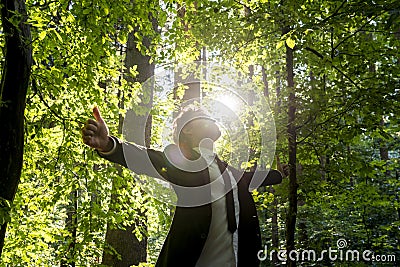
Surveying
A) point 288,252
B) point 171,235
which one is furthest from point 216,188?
point 288,252

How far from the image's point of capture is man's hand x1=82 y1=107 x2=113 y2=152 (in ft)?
5.44

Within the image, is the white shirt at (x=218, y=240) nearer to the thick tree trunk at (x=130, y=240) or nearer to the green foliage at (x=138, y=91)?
the green foliage at (x=138, y=91)

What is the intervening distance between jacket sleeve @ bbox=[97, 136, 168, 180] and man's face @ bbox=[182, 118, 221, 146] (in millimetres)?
178

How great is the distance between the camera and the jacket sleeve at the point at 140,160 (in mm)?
1755

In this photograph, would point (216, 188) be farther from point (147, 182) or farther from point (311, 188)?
point (147, 182)

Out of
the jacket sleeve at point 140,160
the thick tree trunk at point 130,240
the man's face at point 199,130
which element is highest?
the thick tree trunk at point 130,240

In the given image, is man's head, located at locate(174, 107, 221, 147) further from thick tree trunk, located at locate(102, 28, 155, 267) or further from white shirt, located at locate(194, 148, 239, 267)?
thick tree trunk, located at locate(102, 28, 155, 267)

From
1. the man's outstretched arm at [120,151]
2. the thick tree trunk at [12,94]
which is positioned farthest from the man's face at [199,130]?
the thick tree trunk at [12,94]

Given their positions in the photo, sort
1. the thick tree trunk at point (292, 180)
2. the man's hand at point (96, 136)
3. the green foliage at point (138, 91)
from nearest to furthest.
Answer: the man's hand at point (96, 136) → the green foliage at point (138, 91) → the thick tree trunk at point (292, 180)

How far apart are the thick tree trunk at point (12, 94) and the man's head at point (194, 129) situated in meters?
1.72

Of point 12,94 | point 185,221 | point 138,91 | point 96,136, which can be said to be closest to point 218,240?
point 185,221

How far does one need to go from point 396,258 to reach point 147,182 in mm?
6428

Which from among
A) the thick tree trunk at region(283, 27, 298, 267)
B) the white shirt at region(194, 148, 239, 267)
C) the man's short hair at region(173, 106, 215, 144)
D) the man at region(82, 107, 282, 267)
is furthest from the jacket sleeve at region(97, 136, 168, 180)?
the thick tree trunk at region(283, 27, 298, 267)

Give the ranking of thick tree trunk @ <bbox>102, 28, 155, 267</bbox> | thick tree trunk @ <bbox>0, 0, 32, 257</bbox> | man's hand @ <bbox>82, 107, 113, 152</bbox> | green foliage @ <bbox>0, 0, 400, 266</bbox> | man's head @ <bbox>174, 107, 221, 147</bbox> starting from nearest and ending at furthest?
man's hand @ <bbox>82, 107, 113, 152</bbox>
man's head @ <bbox>174, 107, 221, 147</bbox>
thick tree trunk @ <bbox>0, 0, 32, 257</bbox>
green foliage @ <bbox>0, 0, 400, 266</bbox>
thick tree trunk @ <bbox>102, 28, 155, 267</bbox>
